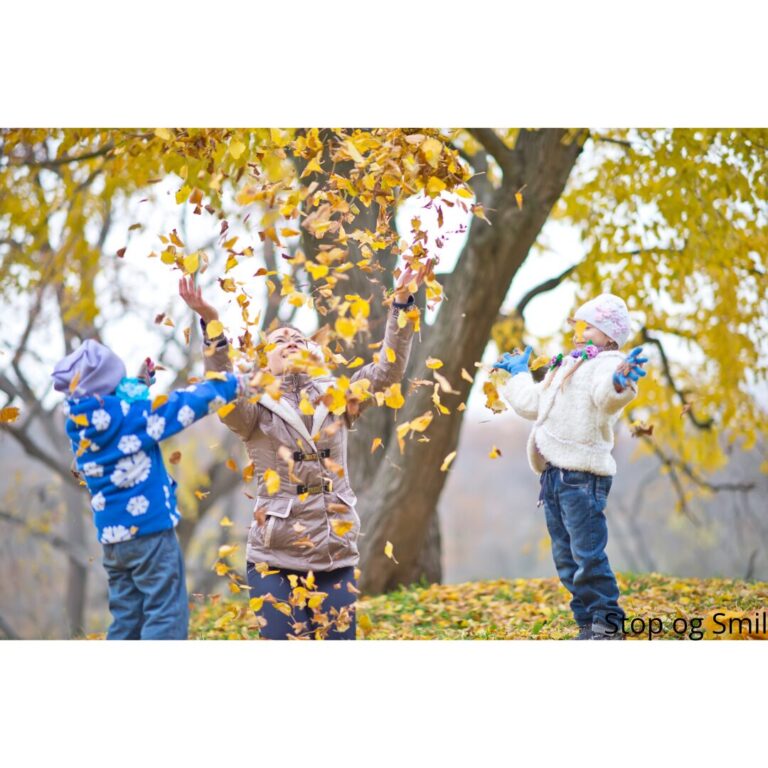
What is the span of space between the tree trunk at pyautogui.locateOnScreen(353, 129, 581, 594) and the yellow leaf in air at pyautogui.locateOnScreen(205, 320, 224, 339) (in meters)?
2.03

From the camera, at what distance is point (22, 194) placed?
5441mm

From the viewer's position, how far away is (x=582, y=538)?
3.33 metres

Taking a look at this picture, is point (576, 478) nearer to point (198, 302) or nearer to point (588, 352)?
point (588, 352)

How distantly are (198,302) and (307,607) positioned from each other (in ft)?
3.41

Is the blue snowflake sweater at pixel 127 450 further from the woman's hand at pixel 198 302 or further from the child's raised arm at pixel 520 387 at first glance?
the child's raised arm at pixel 520 387

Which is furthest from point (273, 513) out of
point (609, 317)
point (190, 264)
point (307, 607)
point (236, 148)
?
point (236, 148)

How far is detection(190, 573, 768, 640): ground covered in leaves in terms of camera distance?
3695 mm

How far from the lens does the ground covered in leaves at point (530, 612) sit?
3695mm

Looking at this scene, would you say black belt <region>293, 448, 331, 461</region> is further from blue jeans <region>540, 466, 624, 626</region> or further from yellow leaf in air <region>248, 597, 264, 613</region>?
blue jeans <region>540, 466, 624, 626</region>

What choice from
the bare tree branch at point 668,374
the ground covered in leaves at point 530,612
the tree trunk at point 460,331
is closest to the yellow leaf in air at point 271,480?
the ground covered in leaves at point 530,612

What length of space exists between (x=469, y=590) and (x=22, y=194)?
330cm

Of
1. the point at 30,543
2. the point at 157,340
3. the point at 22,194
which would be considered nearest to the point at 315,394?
the point at 22,194

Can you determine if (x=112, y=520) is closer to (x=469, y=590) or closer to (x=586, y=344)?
(x=586, y=344)

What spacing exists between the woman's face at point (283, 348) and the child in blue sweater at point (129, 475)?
11.3 inches
